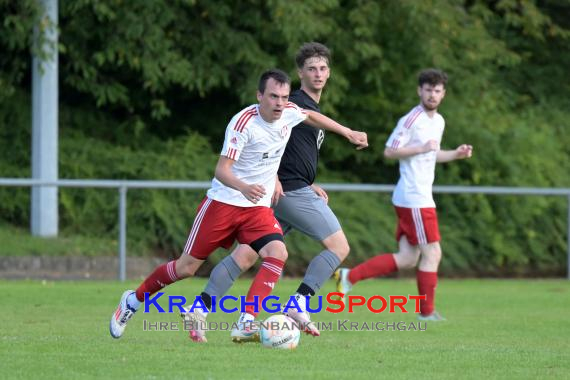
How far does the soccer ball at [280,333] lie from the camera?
845 cm

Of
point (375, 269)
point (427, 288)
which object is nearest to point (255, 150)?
point (427, 288)

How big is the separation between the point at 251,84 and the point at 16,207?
14.0 ft

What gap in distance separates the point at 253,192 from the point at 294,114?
957mm

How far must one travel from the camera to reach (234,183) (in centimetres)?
845

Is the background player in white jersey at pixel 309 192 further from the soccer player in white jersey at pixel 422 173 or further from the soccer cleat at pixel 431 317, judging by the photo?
the soccer cleat at pixel 431 317

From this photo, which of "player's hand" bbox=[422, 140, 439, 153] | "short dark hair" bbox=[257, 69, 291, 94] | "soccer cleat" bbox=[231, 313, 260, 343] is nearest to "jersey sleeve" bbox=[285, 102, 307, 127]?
"short dark hair" bbox=[257, 69, 291, 94]

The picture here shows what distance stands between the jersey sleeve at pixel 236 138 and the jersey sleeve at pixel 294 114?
450 millimetres

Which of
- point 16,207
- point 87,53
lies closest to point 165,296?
point 16,207

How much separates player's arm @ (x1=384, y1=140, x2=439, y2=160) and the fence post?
247 inches

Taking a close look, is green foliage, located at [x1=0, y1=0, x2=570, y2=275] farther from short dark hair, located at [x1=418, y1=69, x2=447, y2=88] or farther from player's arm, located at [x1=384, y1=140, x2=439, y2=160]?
Answer: short dark hair, located at [x1=418, y1=69, x2=447, y2=88]

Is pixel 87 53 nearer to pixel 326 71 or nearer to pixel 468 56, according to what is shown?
pixel 468 56

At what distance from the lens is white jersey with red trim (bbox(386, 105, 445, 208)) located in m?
11.9

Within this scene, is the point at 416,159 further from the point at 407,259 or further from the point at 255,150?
the point at 255,150

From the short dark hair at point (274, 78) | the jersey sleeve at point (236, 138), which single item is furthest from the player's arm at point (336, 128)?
the jersey sleeve at point (236, 138)
